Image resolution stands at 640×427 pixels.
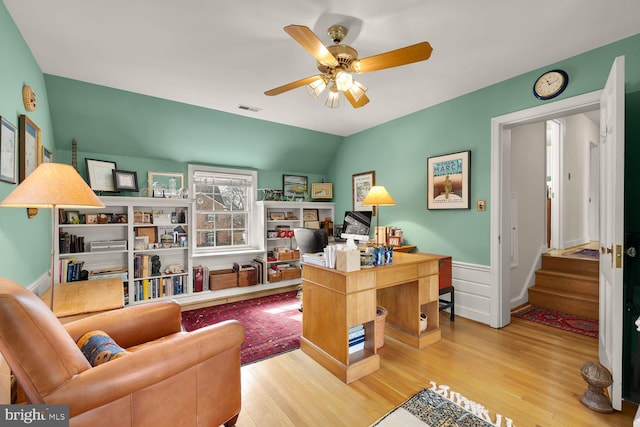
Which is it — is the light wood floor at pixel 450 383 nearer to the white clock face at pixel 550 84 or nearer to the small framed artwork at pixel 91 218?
the white clock face at pixel 550 84

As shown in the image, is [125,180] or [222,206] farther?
[222,206]

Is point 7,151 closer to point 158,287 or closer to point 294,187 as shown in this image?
point 158,287

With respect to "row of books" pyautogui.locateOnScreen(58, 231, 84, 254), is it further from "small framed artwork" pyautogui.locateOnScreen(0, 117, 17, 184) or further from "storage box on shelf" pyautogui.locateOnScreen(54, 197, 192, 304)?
"small framed artwork" pyautogui.locateOnScreen(0, 117, 17, 184)

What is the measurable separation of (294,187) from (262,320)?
8.29 ft

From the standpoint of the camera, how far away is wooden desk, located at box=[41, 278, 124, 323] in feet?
5.87

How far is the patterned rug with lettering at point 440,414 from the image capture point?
165 centimetres

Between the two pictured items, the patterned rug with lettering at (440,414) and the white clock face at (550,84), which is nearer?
the patterned rug with lettering at (440,414)

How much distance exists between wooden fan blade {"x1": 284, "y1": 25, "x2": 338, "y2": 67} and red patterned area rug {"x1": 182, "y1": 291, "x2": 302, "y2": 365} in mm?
2457

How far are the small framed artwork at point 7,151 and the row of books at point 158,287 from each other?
82.7 inches

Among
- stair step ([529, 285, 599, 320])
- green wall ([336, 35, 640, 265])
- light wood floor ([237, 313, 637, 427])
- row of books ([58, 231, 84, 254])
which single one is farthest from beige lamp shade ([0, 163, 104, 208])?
stair step ([529, 285, 599, 320])

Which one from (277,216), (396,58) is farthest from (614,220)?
(277,216)

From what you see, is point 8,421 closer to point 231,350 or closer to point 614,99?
point 231,350

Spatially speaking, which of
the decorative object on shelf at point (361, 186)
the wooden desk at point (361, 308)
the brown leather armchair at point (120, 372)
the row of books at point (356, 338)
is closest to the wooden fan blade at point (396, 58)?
the wooden desk at point (361, 308)

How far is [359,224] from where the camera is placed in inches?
167
